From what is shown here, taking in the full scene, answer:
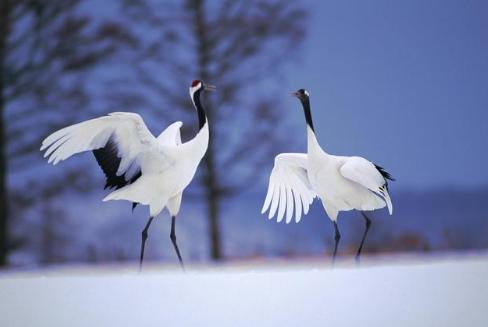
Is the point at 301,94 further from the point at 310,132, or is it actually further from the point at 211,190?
the point at 211,190

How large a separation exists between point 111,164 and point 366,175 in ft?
5.14

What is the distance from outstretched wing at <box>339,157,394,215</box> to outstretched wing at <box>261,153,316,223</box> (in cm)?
61

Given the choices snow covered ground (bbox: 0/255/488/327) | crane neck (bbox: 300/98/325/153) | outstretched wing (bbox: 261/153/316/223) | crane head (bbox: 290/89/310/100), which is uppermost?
crane head (bbox: 290/89/310/100)

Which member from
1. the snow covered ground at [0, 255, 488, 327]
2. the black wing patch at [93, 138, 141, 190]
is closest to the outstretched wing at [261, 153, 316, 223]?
the black wing patch at [93, 138, 141, 190]

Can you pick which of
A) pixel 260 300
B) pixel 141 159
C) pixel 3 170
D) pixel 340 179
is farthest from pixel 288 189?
pixel 3 170

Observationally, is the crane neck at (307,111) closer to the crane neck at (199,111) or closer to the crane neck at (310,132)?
the crane neck at (310,132)

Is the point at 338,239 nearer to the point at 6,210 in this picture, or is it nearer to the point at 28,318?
the point at 28,318

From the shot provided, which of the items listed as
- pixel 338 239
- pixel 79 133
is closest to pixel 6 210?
pixel 79 133

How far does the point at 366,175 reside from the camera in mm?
4234

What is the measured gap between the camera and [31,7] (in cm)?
881

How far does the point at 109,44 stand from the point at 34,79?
3.25 ft

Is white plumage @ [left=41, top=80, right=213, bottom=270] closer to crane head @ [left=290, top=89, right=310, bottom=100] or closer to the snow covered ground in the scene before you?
crane head @ [left=290, top=89, right=310, bottom=100]

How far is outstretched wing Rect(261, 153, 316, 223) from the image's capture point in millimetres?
4871

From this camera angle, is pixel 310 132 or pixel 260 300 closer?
pixel 260 300
